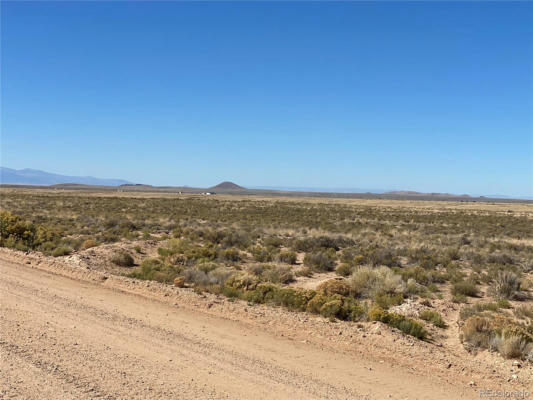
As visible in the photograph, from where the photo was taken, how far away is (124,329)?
8.13m

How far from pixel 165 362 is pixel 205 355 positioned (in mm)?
746

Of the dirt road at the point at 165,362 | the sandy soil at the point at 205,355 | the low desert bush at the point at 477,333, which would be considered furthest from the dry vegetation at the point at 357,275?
the dirt road at the point at 165,362

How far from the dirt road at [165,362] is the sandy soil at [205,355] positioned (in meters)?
0.02

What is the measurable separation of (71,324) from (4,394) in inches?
118

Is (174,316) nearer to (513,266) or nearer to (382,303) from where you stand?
(382,303)

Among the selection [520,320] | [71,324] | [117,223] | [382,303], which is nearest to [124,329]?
[71,324]

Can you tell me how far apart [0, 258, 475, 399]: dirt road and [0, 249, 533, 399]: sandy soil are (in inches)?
0.7

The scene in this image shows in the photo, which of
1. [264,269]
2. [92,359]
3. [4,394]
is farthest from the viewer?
[264,269]

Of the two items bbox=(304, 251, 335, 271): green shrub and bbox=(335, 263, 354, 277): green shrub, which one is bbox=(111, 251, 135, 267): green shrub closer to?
bbox=(304, 251, 335, 271): green shrub

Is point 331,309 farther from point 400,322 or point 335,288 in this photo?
point 335,288

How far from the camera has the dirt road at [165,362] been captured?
18.6 feet

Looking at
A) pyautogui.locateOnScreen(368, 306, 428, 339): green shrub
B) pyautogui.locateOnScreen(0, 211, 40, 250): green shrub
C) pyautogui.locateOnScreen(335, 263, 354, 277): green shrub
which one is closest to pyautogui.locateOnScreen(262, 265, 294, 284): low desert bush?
pyautogui.locateOnScreen(335, 263, 354, 277): green shrub

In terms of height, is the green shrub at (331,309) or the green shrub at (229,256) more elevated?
the green shrub at (331,309)

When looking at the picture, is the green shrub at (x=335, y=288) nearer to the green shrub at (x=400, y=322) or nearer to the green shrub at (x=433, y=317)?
the green shrub at (x=433, y=317)
